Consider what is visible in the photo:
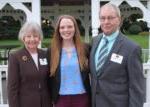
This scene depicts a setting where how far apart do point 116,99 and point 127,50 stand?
0.50 meters

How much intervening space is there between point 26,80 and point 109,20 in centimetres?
116

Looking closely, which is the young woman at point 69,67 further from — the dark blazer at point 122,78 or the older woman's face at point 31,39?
the dark blazer at point 122,78

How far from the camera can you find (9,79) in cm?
→ 489

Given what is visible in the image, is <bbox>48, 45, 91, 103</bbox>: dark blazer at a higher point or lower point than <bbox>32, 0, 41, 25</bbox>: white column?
lower

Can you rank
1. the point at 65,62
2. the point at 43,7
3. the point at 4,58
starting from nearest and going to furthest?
the point at 65,62 → the point at 4,58 → the point at 43,7

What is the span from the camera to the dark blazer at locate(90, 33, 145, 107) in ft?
14.3

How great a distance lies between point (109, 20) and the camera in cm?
436

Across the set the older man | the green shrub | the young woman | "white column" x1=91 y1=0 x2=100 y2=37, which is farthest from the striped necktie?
the green shrub

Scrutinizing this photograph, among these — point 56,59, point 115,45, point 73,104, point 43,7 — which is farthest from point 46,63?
point 43,7

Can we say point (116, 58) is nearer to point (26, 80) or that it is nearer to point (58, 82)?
point (58, 82)

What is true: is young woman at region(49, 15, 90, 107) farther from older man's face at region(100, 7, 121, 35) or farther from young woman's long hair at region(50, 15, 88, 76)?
older man's face at region(100, 7, 121, 35)

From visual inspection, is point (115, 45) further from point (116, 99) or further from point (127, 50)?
point (116, 99)

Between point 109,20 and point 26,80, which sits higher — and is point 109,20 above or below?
above

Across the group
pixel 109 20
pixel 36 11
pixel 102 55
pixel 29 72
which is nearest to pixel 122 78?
pixel 102 55
